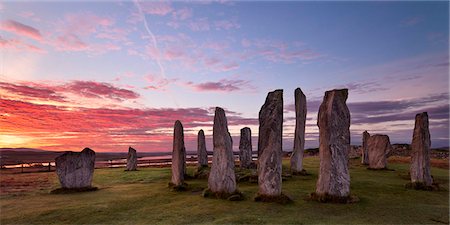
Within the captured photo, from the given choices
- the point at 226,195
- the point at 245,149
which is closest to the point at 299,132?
the point at 245,149

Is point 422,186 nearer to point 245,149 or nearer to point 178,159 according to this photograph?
point 178,159

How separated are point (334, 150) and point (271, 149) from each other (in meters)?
2.75

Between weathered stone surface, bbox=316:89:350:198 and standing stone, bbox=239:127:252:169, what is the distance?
14.0 meters

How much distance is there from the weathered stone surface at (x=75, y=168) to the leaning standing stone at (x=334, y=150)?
12.8 m

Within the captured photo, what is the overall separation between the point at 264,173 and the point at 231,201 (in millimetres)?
1924

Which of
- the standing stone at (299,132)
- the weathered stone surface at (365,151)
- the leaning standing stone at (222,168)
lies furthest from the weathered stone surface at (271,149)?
the weathered stone surface at (365,151)

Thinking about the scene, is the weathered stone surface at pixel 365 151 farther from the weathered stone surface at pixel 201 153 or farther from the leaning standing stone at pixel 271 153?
the leaning standing stone at pixel 271 153

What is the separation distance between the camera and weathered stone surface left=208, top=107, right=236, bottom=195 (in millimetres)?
14852

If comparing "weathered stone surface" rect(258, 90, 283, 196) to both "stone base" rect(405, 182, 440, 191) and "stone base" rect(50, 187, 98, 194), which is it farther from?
"stone base" rect(50, 187, 98, 194)

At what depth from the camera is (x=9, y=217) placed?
39.5 feet

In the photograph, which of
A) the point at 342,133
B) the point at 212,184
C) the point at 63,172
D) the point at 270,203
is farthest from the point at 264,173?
the point at 63,172

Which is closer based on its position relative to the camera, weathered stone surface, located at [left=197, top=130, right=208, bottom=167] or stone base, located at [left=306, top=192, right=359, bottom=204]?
stone base, located at [left=306, top=192, right=359, bottom=204]

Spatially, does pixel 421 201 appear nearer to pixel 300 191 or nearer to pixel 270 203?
pixel 300 191

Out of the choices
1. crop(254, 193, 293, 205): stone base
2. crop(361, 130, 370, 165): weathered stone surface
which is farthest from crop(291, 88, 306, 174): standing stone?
crop(361, 130, 370, 165): weathered stone surface
